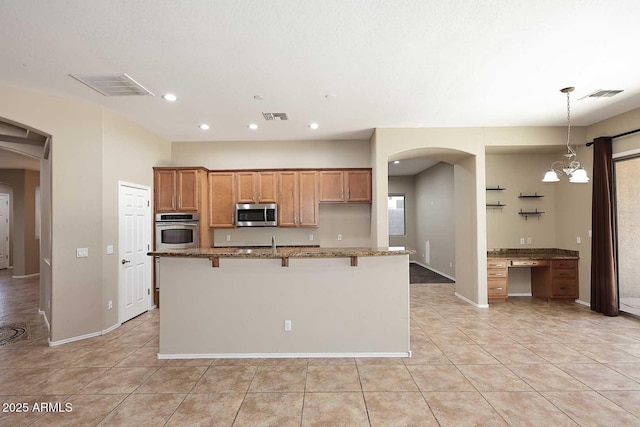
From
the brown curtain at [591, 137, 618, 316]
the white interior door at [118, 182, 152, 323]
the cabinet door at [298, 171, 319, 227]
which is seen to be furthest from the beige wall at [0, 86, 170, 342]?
the brown curtain at [591, 137, 618, 316]

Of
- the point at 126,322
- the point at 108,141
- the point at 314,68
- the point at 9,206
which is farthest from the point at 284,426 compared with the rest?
the point at 9,206

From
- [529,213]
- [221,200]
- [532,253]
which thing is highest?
[221,200]

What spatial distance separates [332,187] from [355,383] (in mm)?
3695

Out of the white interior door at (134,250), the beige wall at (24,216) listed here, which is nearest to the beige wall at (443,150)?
the white interior door at (134,250)

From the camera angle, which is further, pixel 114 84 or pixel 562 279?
pixel 562 279

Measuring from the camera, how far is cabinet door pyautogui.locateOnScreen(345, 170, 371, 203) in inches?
230

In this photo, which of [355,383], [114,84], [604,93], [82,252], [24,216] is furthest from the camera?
[24,216]

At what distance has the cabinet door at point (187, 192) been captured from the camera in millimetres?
5523

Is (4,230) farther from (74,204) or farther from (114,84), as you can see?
(114,84)

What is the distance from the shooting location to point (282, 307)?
343 cm

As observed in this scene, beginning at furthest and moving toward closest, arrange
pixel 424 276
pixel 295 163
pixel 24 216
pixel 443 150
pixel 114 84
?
1. pixel 24 216
2. pixel 424 276
3. pixel 295 163
4. pixel 443 150
5. pixel 114 84

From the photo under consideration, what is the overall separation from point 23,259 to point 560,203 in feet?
42.8

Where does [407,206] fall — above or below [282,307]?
above

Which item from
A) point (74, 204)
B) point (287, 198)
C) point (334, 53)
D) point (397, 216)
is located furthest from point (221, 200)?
point (397, 216)
